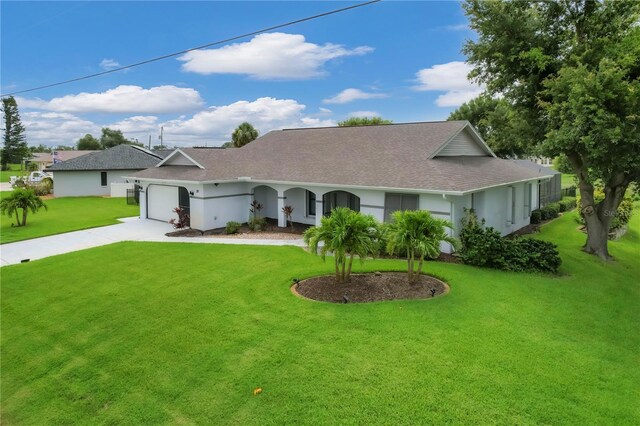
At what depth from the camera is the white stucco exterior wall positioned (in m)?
36.1

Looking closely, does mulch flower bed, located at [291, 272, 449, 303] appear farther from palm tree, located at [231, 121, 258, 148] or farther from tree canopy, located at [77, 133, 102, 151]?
tree canopy, located at [77, 133, 102, 151]

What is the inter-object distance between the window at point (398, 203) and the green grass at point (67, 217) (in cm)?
1519

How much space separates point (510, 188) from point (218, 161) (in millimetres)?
14955

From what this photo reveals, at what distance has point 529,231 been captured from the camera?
68.5 ft

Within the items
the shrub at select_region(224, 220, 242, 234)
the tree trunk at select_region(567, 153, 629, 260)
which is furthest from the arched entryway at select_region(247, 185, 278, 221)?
the tree trunk at select_region(567, 153, 629, 260)

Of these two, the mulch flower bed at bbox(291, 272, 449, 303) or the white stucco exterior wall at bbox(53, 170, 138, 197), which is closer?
the mulch flower bed at bbox(291, 272, 449, 303)

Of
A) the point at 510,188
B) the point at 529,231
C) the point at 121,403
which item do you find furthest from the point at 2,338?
the point at 529,231

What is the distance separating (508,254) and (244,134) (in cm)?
3863

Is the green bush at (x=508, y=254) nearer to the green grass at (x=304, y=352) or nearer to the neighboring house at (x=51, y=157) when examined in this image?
the green grass at (x=304, y=352)

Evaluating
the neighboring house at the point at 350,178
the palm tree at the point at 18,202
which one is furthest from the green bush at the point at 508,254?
the palm tree at the point at 18,202

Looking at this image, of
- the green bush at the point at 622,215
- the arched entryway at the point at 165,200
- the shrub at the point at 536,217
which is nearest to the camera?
the arched entryway at the point at 165,200

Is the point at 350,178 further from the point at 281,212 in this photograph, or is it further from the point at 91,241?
the point at 91,241

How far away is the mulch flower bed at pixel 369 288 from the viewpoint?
33.1 ft

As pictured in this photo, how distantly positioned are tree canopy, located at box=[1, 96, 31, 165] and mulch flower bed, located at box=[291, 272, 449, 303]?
75038 millimetres
